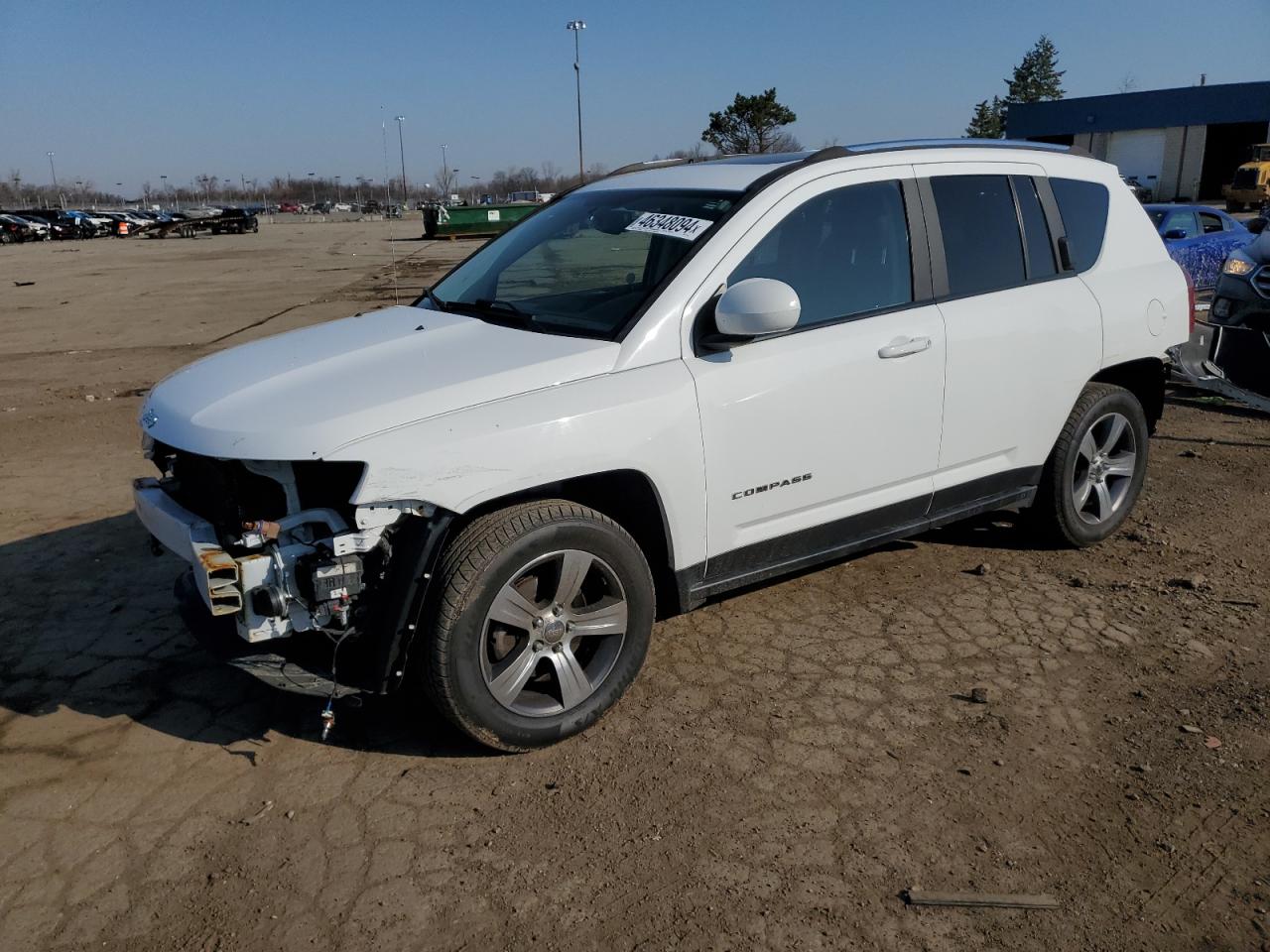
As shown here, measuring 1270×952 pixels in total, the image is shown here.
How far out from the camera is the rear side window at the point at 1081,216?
470cm

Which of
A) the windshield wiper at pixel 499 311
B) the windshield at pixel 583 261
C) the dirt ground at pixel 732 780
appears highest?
the windshield at pixel 583 261

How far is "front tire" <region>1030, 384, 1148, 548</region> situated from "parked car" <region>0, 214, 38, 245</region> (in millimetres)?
59289

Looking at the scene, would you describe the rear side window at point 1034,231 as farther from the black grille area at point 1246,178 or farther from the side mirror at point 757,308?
the black grille area at point 1246,178

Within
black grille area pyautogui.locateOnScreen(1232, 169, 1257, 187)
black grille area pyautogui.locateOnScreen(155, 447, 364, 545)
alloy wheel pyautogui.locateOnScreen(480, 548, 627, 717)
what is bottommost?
alloy wheel pyautogui.locateOnScreen(480, 548, 627, 717)

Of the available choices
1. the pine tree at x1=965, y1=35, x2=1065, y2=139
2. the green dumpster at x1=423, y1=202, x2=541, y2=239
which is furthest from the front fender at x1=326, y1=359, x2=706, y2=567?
the pine tree at x1=965, y1=35, x2=1065, y2=139

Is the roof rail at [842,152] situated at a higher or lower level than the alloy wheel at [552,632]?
higher

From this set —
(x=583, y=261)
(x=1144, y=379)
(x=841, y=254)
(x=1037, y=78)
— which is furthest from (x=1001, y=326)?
(x=1037, y=78)

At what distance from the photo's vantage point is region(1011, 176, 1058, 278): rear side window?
14.8 feet

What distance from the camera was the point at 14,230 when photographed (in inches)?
2036

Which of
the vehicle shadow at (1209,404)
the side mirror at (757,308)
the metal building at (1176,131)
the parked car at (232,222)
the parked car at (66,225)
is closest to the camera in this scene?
the side mirror at (757,308)

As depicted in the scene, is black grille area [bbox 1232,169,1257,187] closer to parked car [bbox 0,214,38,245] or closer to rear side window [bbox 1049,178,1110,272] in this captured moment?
rear side window [bbox 1049,178,1110,272]

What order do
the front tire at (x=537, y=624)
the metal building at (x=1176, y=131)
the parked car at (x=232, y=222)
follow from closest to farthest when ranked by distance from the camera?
the front tire at (x=537, y=624) < the metal building at (x=1176, y=131) < the parked car at (x=232, y=222)

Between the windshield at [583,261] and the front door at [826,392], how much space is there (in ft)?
1.01

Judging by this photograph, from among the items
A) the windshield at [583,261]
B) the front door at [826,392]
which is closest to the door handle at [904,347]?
the front door at [826,392]
